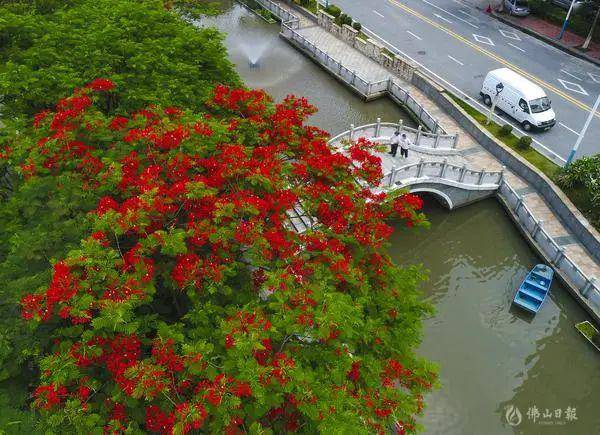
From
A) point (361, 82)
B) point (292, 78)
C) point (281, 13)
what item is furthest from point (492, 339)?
point (281, 13)

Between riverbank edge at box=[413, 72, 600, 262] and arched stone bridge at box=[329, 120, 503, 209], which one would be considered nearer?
riverbank edge at box=[413, 72, 600, 262]

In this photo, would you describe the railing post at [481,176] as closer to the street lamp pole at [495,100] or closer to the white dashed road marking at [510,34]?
the street lamp pole at [495,100]

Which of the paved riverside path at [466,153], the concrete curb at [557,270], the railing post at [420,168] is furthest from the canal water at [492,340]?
the railing post at [420,168]

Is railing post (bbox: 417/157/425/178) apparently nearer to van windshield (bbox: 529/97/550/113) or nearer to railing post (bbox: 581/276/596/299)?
railing post (bbox: 581/276/596/299)

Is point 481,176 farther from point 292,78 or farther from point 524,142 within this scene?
point 292,78

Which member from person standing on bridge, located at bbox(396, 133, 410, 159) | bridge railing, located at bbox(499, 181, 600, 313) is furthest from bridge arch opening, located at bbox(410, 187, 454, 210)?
bridge railing, located at bbox(499, 181, 600, 313)
